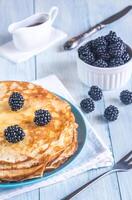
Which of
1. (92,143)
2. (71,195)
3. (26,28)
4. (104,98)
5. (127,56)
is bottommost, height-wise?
(71,195)

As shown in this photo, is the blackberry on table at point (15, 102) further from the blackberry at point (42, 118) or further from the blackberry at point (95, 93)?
the blackberry at point (95, 93)

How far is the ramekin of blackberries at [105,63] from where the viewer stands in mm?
1412

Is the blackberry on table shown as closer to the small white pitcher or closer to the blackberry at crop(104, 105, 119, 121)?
the blackberry at crop(104, 105, 119, 121)

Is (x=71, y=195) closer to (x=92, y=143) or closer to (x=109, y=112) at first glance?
(x=92, y=143)

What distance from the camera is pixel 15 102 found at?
1.16 m

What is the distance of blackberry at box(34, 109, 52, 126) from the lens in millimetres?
1108

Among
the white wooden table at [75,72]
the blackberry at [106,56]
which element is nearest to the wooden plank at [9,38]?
the white wooden table at [75,72]

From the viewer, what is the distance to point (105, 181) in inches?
44.1

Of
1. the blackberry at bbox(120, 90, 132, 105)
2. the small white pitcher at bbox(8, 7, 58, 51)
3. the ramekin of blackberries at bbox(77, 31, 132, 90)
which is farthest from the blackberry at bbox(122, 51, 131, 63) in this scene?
the small white pitcher at bbox(8, 7, 58, 51)

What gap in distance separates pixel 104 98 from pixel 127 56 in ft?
0.48

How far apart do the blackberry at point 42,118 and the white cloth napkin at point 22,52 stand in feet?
1.66

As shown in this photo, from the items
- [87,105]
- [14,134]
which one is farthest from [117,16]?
[14,134]

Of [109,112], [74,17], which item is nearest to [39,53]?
[74,17]

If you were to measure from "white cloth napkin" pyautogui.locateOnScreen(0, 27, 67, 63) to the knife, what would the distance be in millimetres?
65
